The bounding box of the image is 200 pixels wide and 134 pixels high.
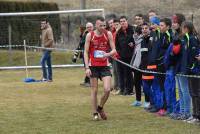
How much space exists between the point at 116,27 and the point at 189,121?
5977mm

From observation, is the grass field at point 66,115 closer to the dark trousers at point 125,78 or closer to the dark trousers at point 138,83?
the dark trousers at point 138,83

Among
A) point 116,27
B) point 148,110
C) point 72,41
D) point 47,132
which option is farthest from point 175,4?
point 47,132

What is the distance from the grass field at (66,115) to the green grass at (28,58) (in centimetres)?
761

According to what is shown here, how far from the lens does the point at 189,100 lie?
11.9 m

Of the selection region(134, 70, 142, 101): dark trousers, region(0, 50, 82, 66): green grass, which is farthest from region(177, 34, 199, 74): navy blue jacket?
region(0, 50, 82, 66): green grass

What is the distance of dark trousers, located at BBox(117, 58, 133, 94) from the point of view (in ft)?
52.9

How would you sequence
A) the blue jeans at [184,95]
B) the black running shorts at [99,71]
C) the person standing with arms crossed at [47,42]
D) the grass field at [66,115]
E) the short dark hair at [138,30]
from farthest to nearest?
the person standing with arms crossed at [47,42] < the short dark hair at [138,30] < the black running shorts at [99,71] < the blue jeans at [184,95] < the grass field at [66,115]

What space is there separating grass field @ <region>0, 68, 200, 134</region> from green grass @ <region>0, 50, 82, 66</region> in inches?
300

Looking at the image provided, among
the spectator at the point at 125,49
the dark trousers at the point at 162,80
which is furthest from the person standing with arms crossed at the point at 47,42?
the dark trousers at the point at 162,80

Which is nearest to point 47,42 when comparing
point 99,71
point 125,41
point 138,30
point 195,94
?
point 125,41

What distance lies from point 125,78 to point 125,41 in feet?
3.50

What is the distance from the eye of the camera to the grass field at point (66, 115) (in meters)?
10.9

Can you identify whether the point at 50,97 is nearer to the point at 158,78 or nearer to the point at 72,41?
the point at 158,78

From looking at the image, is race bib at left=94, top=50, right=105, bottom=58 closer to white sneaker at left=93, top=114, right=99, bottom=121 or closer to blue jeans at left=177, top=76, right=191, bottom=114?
white sneaker at left=93, top=114, right=99, bottom=121
